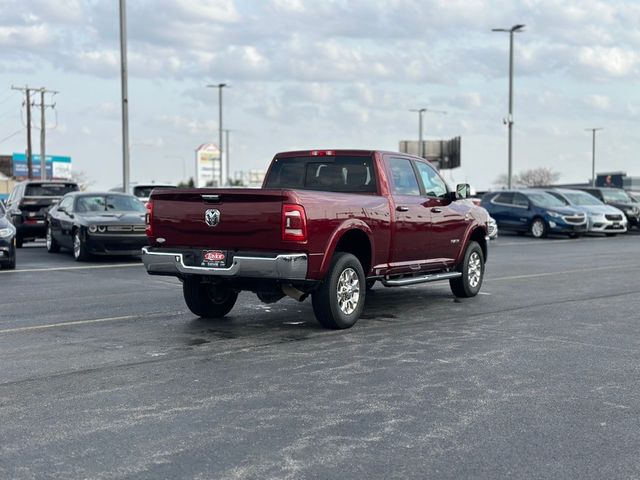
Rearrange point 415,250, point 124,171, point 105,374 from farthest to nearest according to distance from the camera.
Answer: point 124,171, point 415,250, point 105,374

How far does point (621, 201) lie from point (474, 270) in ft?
78.1

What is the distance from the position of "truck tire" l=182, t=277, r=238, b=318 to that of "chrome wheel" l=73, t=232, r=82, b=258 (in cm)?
853

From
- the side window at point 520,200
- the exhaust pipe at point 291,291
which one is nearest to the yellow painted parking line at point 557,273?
the exhaust pipe at point 291,291

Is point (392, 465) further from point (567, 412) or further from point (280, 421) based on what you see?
point (567, 412)

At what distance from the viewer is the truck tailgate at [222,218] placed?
871cm

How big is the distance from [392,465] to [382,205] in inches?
216

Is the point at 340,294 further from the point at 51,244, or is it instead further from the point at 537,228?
the point at 537,228

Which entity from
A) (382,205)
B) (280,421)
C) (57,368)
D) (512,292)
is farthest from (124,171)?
(280,421)

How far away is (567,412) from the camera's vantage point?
5.92 metres

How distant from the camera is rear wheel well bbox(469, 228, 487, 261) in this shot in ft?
41.2

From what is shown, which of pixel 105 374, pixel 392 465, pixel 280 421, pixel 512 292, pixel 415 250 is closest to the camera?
pixel 392 465

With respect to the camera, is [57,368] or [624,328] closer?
[57,368]

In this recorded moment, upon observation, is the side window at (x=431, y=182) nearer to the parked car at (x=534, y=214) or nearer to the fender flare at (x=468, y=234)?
the fender flare at (x=468, y=234)

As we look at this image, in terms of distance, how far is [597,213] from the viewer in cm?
3017
